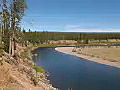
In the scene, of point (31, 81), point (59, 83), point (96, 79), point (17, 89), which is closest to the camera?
point (17, 89)

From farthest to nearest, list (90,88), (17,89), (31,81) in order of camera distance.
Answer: (90,88) < (31,81) < (17,89)

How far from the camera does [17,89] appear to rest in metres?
10.4

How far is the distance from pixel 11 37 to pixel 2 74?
1289 centimetres

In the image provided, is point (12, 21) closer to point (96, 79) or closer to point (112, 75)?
point (96, 79)

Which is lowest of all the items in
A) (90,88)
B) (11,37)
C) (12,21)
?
(90,88)

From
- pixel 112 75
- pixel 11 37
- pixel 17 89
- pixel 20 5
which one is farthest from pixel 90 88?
pixel 20 5

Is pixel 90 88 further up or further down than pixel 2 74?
further down

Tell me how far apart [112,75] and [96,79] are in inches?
125

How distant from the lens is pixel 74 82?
60.7 ft

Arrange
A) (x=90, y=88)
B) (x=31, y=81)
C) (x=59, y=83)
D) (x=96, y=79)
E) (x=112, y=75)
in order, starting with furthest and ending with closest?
A: 1. (x=112, y=75)
2. (x=96, y=79)
3. (x=59, y=83)
4. (x=90, y=88)
5. (x=31, y=81)

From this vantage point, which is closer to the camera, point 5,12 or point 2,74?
point 2,74

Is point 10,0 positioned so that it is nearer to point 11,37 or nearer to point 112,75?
point 11,37

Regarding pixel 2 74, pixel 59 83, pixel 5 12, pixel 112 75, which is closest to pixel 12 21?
pixel 5 12

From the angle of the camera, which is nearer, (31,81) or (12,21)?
(31,81)
